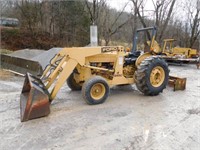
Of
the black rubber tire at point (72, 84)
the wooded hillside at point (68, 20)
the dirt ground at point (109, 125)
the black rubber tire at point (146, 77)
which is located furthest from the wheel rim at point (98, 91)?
the wooded hillside at point (68, 20)

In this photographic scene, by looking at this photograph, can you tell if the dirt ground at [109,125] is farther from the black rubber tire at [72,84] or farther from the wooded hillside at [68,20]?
the wooded hillside at [68,20]

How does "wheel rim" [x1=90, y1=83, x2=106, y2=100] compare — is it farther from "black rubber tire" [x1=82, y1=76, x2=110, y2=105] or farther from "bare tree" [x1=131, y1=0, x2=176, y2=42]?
"bare tree" [x1=131, y1=0, x2=176, y2=42]

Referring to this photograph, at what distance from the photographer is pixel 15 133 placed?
3695mm

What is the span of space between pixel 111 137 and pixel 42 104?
4.70 ft

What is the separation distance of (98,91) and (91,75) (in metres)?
0.60

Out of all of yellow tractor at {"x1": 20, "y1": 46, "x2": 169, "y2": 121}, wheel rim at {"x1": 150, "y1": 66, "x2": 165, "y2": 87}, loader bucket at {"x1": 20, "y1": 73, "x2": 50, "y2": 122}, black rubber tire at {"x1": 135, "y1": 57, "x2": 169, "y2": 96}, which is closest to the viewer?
loader bucket at {"x1": 20, "y1": 73, "x2": 50, "y2": 122}

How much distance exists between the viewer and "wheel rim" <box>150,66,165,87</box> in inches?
239

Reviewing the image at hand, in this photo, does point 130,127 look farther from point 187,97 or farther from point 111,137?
point 187,97

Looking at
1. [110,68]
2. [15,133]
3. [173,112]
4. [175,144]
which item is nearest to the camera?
[175,144]

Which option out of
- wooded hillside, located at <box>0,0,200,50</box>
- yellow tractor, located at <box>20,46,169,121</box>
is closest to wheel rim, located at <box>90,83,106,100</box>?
yellow tractor, located at <box>20,46,169,121</box>

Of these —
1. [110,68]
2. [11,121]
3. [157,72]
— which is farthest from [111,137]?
[157,72]

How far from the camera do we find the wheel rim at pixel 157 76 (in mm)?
6059

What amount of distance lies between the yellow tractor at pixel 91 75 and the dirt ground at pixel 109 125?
24cm

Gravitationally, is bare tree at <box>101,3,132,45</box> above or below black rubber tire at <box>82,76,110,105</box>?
above
